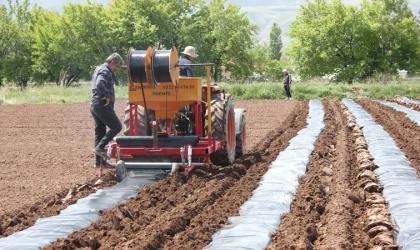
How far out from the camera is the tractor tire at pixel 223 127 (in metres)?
9.45

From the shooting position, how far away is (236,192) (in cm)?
768

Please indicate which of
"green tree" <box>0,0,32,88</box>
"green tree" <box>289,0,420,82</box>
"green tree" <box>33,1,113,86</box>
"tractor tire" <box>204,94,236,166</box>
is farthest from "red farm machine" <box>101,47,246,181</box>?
"green tree" <box>0,0,32,88</box>

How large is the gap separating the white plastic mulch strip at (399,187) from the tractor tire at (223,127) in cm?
224

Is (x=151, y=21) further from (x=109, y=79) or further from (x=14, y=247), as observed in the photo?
(x=14, y=247)

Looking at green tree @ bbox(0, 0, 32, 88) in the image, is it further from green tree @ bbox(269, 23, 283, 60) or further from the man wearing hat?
green tree @ bbox(269, 23, 283, 60)

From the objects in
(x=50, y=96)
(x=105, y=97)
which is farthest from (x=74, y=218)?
(x=50, y=96)

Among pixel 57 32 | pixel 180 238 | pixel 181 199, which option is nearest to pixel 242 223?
pixel 180 238

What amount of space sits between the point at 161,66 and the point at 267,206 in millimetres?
2668

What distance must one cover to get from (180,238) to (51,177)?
13.9 ft

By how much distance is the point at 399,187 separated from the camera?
7.54m

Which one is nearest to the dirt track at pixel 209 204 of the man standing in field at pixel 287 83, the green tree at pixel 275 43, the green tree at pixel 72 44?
the man standing in field at pixel 287 83

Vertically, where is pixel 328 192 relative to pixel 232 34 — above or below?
below

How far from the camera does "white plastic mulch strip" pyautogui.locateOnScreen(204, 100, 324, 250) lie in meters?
5.46

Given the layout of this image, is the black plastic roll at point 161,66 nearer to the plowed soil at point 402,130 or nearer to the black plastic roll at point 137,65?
the black plastic roll at point 137,65
